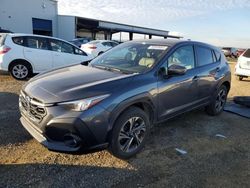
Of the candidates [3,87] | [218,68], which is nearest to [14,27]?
[3,87]

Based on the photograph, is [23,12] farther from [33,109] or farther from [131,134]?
[131,134]

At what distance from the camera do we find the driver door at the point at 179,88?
4.29 metres

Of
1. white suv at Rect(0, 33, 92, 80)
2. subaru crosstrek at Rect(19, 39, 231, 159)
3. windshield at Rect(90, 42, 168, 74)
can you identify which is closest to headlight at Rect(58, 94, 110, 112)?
subaru crosstrek at Rect(19, 39, 231, 159)

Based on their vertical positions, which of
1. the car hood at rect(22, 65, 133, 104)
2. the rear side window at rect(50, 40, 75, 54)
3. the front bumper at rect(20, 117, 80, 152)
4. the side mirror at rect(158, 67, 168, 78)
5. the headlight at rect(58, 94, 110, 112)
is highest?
the side mirror at rect(158, 67, 168, 78)

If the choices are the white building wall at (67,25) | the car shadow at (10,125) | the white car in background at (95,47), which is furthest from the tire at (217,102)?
the white building wall at (67,25)

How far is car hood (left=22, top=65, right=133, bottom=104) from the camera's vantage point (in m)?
3.34

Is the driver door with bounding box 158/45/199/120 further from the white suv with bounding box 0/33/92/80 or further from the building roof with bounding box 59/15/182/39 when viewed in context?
the building roof with bounding box 59/15/182/39

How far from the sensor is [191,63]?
5129 mm

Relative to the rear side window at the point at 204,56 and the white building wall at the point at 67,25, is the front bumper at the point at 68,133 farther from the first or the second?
the white building wall at the point at 67,25

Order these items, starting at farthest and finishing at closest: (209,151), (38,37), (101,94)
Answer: (38,37) → (209,151) → (101,94)

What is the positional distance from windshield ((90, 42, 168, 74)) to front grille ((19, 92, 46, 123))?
1394mm

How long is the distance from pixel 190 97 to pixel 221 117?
1698 mm

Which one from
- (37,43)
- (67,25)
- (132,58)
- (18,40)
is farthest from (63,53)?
(67,25)

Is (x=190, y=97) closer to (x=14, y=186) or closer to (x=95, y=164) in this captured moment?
(x=95, y=164)
